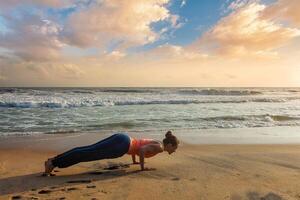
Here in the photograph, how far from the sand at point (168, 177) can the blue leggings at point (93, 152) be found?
24cm

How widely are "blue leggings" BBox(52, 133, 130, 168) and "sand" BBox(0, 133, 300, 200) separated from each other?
9.5 inches

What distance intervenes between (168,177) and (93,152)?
1.27 m

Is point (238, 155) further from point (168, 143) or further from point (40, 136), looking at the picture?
point (40, 136)

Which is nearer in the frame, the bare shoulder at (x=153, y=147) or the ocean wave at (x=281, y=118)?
the bare shoulder at (x=153, y=147)

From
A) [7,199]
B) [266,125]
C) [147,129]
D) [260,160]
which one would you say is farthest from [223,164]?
[266,125]

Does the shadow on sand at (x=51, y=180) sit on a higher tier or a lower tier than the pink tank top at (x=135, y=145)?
lower

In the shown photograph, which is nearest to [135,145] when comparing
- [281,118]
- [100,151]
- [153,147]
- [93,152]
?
[153,147]

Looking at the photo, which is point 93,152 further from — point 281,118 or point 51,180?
point 281,118

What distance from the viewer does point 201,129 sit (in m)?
12.2

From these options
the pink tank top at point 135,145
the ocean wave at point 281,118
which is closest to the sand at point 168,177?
the pink tank top at point 135,145

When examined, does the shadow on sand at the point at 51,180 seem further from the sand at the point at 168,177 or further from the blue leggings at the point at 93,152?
the blue leggings at the point at 93,152

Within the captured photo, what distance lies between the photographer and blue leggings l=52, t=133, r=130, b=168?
5.56m

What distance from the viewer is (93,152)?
220 inches

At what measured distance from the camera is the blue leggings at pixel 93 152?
5.56m
